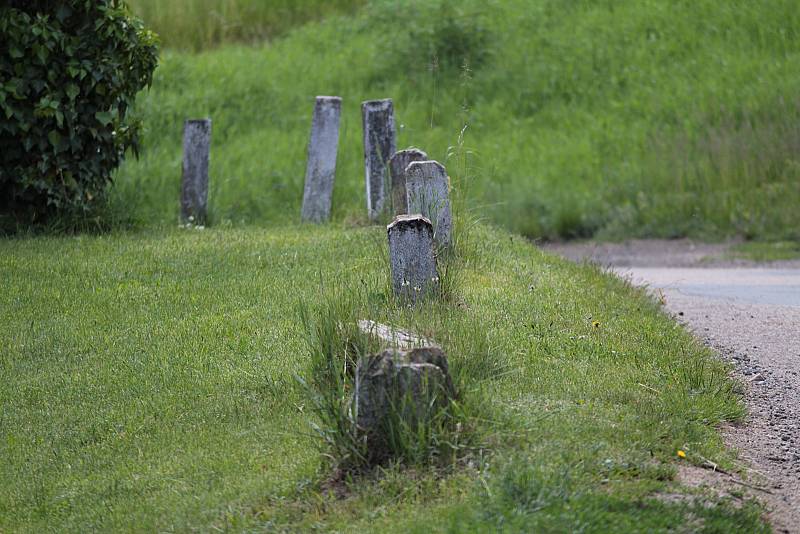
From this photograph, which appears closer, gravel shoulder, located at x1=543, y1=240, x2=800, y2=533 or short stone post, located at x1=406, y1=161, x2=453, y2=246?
gravel shoulder, located at x1=543, y1=240, x2=800, y2=533

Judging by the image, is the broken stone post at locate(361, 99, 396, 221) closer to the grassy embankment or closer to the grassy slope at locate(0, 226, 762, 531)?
the grassy embankment

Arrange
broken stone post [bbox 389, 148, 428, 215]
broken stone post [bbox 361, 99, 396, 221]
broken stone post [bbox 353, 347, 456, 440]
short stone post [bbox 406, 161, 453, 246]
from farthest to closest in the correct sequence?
broken stone post [bbox 361, 99, 396, 221] < broken stone post [bbox 389, 148, 428, 215] < short stone post [bbox 406, 161, 453, 246] < broken stone post [bbox 353, 347, 456, 440]

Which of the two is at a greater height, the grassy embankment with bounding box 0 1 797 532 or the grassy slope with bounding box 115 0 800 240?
the grassy slope with bounding box 115 0 800 240

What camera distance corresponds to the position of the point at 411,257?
6914 millimetres

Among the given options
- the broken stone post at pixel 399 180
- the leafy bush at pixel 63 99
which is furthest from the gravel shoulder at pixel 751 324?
the leafy bush at pixel 63 99

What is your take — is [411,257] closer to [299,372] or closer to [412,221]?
[412,221]

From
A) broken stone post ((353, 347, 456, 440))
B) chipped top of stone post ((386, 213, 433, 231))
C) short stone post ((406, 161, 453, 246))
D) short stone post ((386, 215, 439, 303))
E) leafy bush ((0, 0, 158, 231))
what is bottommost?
broken stone post ((353, 347, 456, 440))

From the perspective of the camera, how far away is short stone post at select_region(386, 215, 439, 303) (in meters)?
6.85

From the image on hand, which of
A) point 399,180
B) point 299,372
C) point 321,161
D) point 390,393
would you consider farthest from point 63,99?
point 390,393

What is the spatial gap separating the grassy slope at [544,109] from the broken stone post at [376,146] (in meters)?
1.15

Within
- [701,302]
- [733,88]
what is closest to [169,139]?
[733,88]

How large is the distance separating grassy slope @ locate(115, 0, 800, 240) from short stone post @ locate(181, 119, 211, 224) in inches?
17.3

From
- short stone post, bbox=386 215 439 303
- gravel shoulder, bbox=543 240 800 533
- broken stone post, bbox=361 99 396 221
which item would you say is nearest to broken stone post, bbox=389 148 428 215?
broken stone post, bbox=361 99 396 221

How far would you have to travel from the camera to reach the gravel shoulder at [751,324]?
18.0ft
